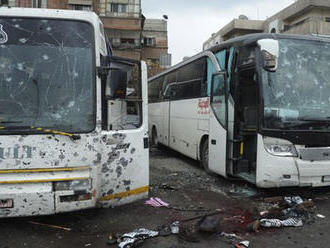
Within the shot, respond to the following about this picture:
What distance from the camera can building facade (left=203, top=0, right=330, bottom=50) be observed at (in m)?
23.8

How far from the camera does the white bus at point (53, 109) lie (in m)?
3.95

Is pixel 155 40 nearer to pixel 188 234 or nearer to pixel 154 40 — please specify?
pixel 154 40

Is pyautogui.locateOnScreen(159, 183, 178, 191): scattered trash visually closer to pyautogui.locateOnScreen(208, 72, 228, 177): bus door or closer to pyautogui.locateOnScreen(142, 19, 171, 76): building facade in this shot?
pyautogui.locateOnScreen(208, 72, 228, 177): bus door

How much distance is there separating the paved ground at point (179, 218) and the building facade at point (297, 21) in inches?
638

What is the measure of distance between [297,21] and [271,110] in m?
25.6

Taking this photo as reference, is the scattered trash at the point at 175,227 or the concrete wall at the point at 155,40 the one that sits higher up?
the concrete wall at the point at 155,40

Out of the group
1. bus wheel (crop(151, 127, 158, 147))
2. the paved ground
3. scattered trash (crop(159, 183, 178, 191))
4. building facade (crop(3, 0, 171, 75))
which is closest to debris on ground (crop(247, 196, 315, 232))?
the paved ground

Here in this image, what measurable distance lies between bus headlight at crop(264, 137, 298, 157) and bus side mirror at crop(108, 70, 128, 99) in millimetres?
2741

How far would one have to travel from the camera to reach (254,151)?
247 inches

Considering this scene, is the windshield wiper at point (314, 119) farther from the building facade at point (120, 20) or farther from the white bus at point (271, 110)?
the building facade at point (120, 20)

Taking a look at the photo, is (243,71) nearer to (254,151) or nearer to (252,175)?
(254,151)

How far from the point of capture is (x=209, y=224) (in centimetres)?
430

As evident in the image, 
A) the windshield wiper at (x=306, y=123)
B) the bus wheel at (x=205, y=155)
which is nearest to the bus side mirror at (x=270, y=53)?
the windshield wiper at (x=306, y=123)

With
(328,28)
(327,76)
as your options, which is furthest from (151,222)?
(328,28)
